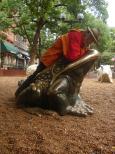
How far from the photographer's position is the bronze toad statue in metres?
6.90

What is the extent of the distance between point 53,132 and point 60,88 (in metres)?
1.35

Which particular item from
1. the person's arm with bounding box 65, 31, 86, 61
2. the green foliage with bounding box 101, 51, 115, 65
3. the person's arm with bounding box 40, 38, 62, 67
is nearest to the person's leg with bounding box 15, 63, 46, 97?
the person's arm with bounding box 40, 38, 62, 67

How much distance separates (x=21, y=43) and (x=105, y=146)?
154 feet

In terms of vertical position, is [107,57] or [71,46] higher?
[71,46]

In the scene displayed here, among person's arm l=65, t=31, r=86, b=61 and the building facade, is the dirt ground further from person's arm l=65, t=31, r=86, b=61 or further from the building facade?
the building facade

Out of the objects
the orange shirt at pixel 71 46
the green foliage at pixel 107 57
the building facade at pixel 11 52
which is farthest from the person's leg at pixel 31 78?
the green foliage at pixel 107 57

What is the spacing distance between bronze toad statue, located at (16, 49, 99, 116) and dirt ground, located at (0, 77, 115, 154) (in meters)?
0.22

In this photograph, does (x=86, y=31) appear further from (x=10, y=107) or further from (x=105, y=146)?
(x=105, y=146)

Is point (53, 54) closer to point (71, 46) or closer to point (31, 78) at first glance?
point (71, 46)

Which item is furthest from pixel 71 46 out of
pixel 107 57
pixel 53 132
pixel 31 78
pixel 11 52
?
pixel 107 57

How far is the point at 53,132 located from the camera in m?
5.66

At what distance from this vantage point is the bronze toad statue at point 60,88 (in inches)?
272

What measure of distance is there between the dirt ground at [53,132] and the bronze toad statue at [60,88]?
0.72 ft

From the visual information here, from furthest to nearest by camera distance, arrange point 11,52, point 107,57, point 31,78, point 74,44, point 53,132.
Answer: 1. point 107,57
2. point 11,52
3. point 31,78
4. point 74,44
5. point 53,132
